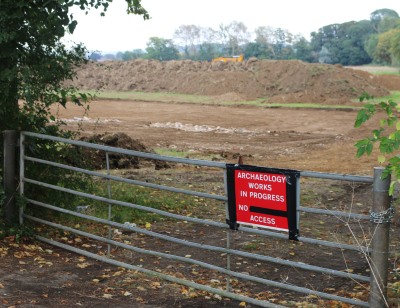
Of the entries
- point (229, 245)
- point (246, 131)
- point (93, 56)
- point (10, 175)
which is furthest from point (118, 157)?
point (246, 131)

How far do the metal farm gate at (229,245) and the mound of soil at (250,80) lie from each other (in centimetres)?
3460

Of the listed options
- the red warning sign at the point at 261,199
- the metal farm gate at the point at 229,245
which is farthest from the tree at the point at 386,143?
the red warning sign at the point at 261,199

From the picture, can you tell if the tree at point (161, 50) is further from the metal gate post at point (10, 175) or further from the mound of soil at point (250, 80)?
the metal gate post at point (10, 175)

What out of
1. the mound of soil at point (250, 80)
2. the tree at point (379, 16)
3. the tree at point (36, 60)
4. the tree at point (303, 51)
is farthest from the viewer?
the tree at point (379, 16)

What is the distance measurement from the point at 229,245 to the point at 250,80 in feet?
156

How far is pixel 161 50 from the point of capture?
304ft

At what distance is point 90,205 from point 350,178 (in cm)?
567

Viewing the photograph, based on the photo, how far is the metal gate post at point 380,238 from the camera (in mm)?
5796

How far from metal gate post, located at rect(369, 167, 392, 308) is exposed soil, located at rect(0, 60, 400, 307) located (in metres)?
0.59

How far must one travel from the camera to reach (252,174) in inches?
266

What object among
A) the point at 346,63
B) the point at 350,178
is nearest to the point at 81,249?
the point at 350,178

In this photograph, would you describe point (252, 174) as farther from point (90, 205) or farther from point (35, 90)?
point (90, 205)

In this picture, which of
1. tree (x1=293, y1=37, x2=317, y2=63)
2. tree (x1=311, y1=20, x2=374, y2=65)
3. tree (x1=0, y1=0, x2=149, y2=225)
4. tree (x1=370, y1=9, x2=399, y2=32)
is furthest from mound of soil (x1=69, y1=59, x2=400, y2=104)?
tree (x1=370, y1=9, x2=399, y2=32)

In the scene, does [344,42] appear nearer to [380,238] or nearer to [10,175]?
[10,175]
